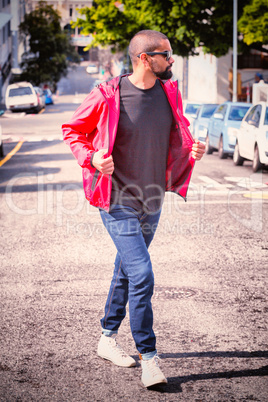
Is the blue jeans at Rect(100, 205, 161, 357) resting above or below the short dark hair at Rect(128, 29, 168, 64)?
below

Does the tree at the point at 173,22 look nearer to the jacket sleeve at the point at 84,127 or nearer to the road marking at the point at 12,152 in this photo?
the road marking at the point at 12,152

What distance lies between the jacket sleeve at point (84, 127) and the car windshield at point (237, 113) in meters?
15.4

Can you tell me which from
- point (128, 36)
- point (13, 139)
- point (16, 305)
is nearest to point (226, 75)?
point (128, 36)

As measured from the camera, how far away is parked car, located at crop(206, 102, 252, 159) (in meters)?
18.2

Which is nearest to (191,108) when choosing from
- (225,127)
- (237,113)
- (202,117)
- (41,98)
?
(202,117)

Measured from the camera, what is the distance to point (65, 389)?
12.6 feet

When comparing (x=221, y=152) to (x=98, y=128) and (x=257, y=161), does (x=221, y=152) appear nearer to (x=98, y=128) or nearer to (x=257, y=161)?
(x=257, y=161)

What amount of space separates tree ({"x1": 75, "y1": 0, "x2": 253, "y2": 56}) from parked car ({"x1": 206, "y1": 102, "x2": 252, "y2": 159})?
10489 mm

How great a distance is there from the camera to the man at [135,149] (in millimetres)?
3961

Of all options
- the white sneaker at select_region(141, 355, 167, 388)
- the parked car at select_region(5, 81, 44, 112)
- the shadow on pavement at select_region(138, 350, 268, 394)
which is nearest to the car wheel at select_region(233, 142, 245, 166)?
the shadow on pavement at select_region(138, 350, 268, 394)

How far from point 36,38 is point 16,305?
239 feet

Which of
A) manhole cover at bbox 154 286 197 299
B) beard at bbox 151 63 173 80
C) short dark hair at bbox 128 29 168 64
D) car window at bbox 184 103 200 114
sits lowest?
car window at bbox 184 103 200 114

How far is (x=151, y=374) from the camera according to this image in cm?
388

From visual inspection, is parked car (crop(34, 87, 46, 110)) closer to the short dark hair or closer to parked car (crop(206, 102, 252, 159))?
parked car (crop(206, 102, 252, 159))
